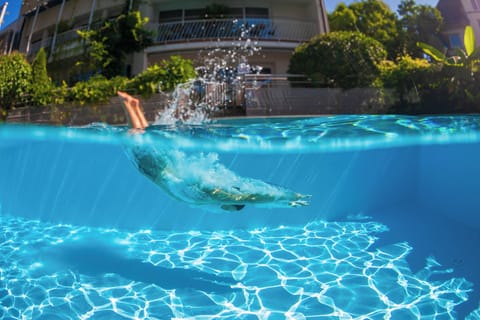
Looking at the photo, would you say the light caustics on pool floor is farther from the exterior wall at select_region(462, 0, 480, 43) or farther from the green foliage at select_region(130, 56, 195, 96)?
the exterior wall at select_region(462, 0, 480, 43)

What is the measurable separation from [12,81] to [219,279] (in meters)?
→ 14.2

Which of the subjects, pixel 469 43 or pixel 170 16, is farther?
pixel 170 16

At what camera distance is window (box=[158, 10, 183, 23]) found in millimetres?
24203

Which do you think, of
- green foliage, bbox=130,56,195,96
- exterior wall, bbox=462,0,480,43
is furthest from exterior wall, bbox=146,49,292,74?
exterior wall, bbox=462,0,480,43

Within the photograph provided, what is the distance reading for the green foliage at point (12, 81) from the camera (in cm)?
1545

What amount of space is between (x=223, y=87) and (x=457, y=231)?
378 inches

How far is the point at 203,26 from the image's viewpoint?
22.5 m

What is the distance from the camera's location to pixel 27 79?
1595 centimetres

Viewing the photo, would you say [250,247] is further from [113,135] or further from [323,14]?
[323,14]

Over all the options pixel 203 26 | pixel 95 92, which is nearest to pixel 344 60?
pixel 95 92

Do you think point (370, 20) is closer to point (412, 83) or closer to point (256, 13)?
point (256, 13)

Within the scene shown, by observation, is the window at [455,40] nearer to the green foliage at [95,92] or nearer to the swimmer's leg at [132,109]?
the green foliage at [95,92]

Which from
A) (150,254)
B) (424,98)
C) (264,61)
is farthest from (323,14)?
(150,254)

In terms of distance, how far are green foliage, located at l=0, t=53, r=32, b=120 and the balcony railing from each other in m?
8.65
